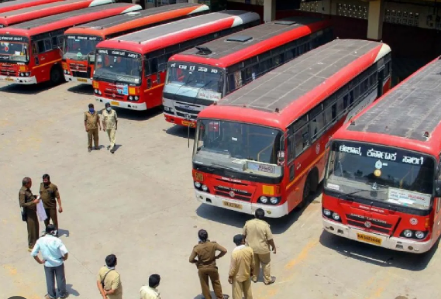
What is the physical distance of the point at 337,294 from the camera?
10836 mm

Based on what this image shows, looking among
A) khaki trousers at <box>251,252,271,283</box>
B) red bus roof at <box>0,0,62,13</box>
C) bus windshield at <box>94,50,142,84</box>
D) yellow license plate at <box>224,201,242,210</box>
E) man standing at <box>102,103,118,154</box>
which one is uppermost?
red bus roof at <box>0,0,62,13</box>

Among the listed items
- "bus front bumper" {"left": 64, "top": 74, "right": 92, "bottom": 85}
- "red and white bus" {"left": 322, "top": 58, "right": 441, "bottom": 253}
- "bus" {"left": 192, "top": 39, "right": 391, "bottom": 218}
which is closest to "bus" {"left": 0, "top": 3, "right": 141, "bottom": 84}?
"bus front bumper" {"left": 64, "top": 74, "right": 92, "bottom": 85}

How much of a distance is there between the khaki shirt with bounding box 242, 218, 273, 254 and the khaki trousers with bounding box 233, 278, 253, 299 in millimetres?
780

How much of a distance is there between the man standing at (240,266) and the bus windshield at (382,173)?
2.62 m

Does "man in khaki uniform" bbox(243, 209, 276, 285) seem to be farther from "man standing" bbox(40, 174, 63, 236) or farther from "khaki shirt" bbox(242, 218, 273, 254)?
"man standing" bbox(40, 174, 63, 236)

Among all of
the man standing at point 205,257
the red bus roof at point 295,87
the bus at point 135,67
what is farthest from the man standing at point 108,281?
the bus at point 135,67

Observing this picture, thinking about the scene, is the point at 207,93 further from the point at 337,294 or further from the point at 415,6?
the point at 415,6

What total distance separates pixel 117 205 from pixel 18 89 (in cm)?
1233

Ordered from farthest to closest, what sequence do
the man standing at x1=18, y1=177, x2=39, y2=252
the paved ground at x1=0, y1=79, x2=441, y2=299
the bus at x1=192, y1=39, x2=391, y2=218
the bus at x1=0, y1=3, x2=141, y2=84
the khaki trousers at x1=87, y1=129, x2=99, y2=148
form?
the bus at x1=0, y1=3, x2=141, y2=84
the khaki trousers at x1=87, y1=129, x2=99, y2=148
the bus at x1=192, y1=39, x2=391, y2=218
the man standing at x1=18, y1=177, x2=39, y2=252
the paved ground at x1=0, y1=79, x2=441, y2=299

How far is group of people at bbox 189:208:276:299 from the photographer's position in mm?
9664

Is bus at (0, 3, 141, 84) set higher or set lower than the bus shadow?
higher

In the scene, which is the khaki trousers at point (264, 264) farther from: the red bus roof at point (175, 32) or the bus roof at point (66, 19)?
the bus roof at point (66, 19)


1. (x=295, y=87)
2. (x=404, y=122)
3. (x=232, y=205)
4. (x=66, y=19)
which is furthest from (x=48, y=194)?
(x=66, y=19)

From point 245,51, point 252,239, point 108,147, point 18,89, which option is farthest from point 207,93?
point 18,89
